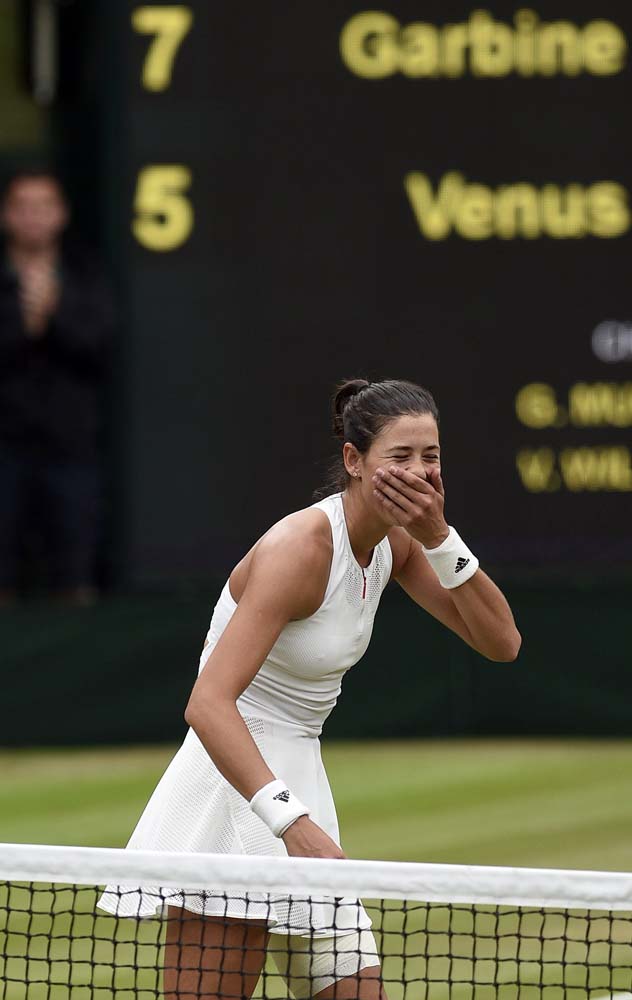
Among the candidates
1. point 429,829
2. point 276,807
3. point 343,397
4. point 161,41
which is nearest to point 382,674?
point 429,829

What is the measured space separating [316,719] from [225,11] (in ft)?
19.9

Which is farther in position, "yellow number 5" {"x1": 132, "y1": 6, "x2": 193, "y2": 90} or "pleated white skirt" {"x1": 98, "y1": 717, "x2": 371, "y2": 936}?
"yellow number 5" {"x1": 132, "y1": 6, "x2": 193, "y2": 90}

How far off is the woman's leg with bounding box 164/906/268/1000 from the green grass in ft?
6.08

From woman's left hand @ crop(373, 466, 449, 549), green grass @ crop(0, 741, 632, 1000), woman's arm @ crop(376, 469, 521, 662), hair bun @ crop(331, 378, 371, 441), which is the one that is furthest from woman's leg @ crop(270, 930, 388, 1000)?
green grass @ crop(0, 741, 632, 1000)

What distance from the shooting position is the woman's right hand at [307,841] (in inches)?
152

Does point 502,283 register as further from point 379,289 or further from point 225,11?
point 225,11

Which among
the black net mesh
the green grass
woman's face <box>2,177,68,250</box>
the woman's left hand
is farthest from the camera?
woman's face <box>2,177,68,250</box>

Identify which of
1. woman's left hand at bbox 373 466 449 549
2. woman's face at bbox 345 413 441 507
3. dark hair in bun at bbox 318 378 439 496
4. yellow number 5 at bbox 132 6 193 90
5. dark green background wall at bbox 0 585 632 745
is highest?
yellow number 5 at bbox 132 6 193 90

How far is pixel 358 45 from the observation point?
9602 millimetres

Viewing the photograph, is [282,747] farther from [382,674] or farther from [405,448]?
[382,674]

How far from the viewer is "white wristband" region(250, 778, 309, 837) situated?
12.5 feet

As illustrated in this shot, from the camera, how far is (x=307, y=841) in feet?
12.7

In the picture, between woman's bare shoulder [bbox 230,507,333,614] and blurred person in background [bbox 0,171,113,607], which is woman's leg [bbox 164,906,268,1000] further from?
blurred person in background [bbox 0,171,113,607]

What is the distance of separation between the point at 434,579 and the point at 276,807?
0.86m
